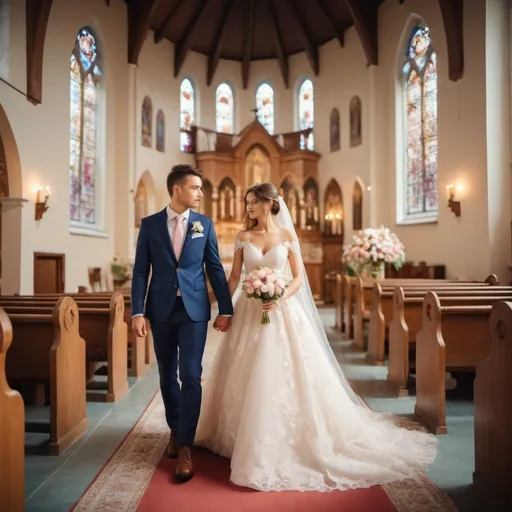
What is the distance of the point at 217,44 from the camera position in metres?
16.2

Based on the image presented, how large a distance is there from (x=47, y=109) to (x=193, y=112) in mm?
7274

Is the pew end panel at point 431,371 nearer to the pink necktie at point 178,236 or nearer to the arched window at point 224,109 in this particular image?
the pink necktie at point 178,236

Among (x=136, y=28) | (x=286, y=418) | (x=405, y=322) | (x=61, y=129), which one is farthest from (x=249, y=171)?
(x=286, y=418)

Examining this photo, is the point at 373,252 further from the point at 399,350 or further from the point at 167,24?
the point at 167,24

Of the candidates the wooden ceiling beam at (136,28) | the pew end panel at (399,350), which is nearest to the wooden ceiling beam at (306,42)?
the wooden ceiling beam at (136,28)

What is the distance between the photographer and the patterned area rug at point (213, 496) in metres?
2.44

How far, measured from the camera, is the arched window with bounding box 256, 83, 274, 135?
1708 cm

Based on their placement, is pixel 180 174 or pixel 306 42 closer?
pixel 180 174

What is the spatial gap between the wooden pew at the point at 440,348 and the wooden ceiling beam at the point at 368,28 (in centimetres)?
1124

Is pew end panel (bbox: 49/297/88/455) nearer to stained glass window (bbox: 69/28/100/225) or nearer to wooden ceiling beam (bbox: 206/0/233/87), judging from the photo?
stained glass window (bbox: 69/28/100/225)

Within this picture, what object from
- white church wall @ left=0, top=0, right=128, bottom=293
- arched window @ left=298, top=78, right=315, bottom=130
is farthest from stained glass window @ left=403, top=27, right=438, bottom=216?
white church wall @ left=0, top=0, right=128, bottom=293

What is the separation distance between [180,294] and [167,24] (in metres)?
13.5

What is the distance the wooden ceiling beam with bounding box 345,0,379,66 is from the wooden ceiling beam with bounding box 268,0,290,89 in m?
3.11

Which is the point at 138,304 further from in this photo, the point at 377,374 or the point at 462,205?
the point at 462,205
